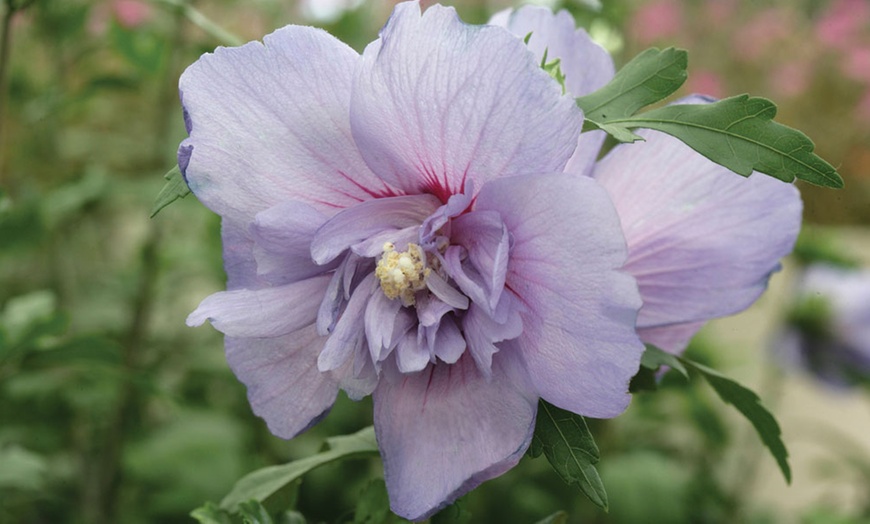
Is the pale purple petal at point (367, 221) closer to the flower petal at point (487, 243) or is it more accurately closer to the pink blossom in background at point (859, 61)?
the flower petal at point (487, 243)

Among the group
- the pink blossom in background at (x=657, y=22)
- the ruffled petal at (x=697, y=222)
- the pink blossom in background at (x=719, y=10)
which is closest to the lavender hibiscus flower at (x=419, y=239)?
the ruffled petal at (x=697, y=222)

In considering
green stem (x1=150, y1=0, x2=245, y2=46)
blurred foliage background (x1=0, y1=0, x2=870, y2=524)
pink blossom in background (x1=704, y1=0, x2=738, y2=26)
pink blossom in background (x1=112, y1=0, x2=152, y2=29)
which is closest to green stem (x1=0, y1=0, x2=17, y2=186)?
blurred foliage background (x1=0, y1=0, x2=870, y2=524)

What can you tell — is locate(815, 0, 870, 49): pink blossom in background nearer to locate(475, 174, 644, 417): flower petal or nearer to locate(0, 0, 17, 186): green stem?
locate(0, 0, 17, 186): green stem

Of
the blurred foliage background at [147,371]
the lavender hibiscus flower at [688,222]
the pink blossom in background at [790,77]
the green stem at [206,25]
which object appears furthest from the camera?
the pink blossom in background at [790,77]

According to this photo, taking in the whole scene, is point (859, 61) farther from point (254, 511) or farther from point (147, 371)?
point (254, 511)

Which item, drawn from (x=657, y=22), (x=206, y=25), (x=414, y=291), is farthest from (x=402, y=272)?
(x=657, y=22)

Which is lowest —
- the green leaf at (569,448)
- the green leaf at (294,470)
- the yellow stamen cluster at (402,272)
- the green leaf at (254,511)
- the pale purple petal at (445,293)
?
the green leaf at (294,470)

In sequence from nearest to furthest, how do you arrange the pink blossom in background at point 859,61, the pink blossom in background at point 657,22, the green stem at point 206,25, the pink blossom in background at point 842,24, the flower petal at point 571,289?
1. the flower petal at point 571,289
2. the green stem at point 206,25
3. the pink blossom in background at point 657,22
4. the pink blossom in background at point 859,61
5. the pink blossom in background at point 842,24
